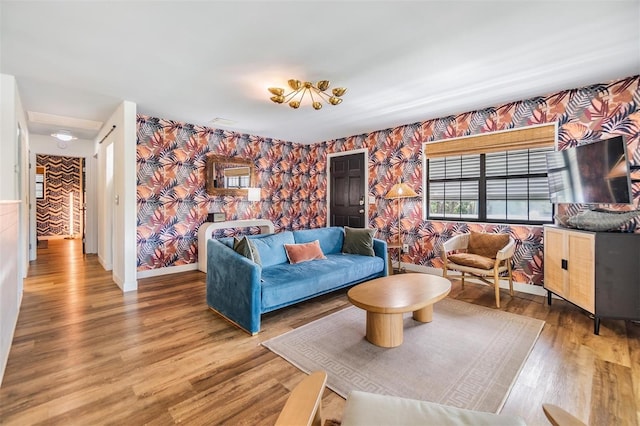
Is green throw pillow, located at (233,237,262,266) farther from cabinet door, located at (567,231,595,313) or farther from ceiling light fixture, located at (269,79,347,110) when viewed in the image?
cabinet door, located at (567,231,595,313)

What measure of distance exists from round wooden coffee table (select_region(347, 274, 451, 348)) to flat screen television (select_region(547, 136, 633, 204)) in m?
1.84

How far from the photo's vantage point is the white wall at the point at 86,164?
565cm

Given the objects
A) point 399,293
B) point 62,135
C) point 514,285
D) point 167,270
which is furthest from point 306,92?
point 62,135

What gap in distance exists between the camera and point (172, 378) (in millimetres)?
1977

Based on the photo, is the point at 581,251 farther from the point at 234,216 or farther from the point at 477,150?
the point at 234,216

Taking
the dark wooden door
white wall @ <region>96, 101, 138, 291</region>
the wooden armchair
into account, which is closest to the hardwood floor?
the wooden armchair

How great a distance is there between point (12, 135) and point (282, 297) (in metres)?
3.36

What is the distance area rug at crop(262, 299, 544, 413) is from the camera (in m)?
1.86

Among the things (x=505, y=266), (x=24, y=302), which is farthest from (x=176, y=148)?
(x=505, y=266)

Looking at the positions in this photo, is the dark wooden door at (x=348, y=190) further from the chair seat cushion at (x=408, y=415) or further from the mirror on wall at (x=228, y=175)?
the chair seat cushion at (x=408, y=415)

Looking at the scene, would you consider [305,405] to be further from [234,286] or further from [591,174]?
[591,174]

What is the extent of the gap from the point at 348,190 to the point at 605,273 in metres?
4.06

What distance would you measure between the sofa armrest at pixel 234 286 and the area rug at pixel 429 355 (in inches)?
13.2

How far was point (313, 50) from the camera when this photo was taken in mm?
2549
